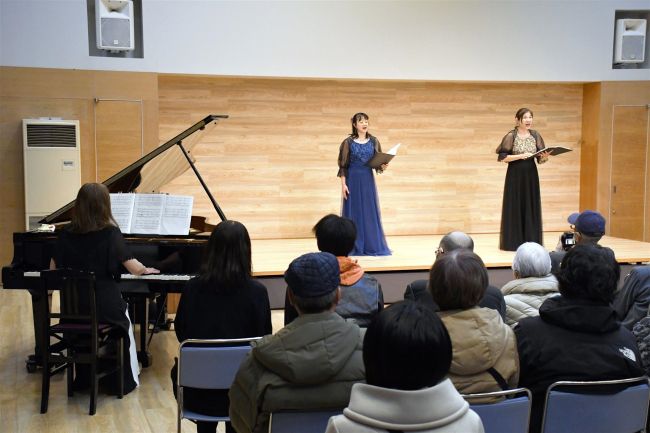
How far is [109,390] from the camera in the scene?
464 centimetres

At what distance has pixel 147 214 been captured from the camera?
4879 mm

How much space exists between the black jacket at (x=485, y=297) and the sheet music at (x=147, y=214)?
2256 millimetres

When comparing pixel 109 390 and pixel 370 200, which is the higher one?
pixel 370 200

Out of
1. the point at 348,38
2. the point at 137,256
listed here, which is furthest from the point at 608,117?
the point at 137,256

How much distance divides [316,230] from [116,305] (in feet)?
5.81

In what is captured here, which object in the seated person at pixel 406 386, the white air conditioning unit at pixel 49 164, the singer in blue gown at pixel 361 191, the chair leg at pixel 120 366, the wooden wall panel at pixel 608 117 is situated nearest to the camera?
the seated person at pixel 406 386

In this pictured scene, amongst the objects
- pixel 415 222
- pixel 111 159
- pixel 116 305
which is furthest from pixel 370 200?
pixel 116 305

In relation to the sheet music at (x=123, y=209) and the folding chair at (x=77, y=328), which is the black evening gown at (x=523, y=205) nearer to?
the sheet music at (x=123, y=209)

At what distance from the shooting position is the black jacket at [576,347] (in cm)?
238

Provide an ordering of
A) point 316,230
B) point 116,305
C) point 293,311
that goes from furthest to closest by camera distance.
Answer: point 116,305, point 316,230, point 293,311

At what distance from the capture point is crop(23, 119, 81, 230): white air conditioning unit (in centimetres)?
785

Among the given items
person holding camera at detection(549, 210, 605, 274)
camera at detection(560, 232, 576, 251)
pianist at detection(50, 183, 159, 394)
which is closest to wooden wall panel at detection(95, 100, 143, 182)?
pianist at detection(50, 183, 159, 394)

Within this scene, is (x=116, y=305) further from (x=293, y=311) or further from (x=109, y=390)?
(x=293, y=311)

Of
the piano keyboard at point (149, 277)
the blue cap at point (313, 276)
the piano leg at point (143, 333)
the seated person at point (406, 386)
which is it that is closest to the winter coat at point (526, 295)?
the blue cap at point (313, 276)
